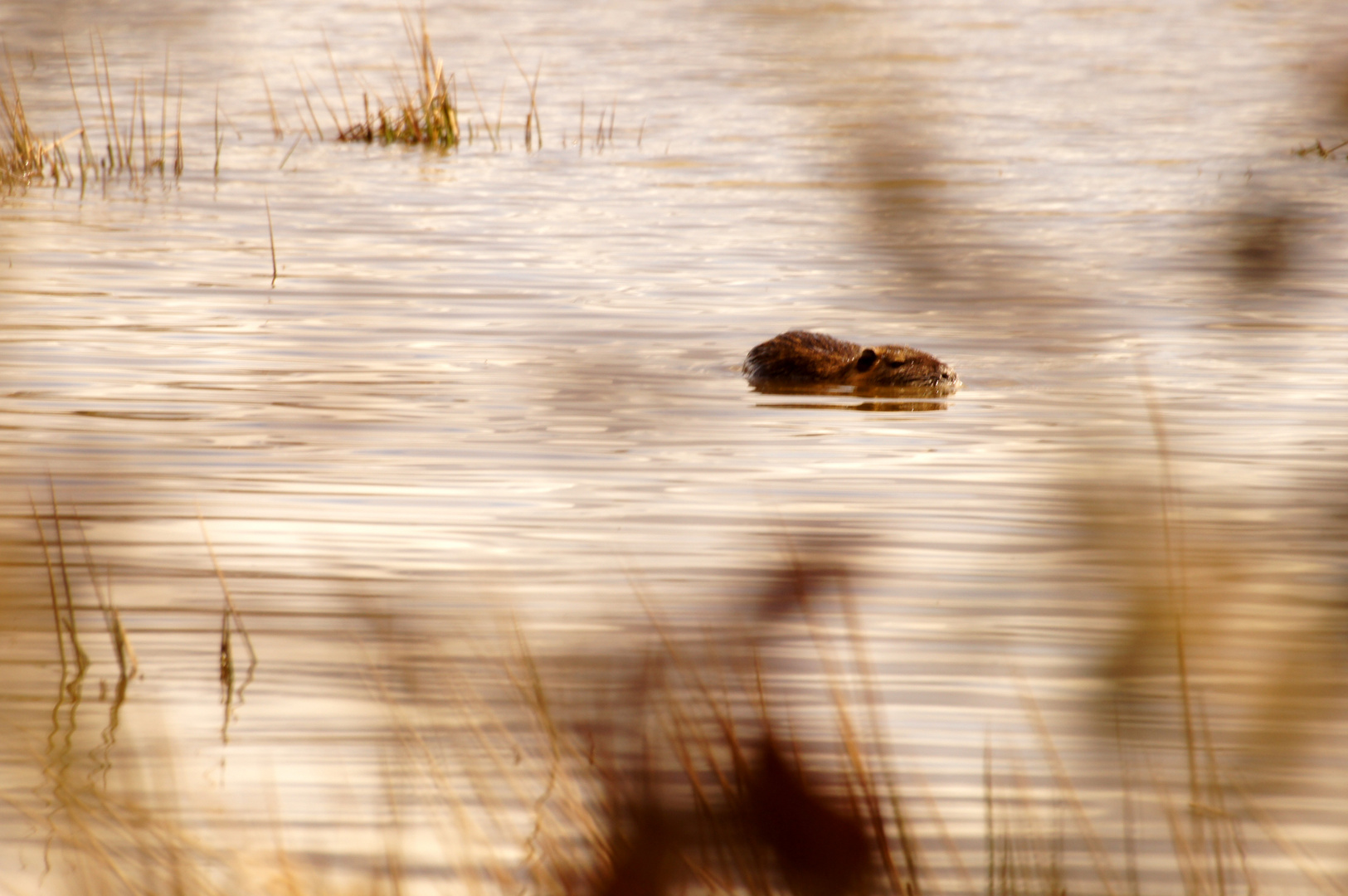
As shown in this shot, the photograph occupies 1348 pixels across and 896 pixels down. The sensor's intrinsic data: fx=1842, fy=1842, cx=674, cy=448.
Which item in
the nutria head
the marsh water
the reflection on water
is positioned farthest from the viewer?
the nutria head

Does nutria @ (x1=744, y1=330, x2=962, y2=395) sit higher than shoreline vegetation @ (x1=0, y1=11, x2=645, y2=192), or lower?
higher

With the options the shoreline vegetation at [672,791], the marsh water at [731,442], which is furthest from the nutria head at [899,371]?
the shoreline vegetation at [672,791]

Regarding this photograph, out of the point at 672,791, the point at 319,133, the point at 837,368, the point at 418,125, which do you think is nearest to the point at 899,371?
the point at 837,368

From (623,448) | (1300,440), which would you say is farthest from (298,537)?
(1300,440)

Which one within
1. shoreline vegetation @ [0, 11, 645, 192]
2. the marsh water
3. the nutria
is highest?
the marsh water

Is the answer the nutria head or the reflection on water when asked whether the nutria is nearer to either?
the nutria head

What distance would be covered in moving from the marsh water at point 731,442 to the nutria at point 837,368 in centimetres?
15

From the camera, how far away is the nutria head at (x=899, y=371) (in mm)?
7605

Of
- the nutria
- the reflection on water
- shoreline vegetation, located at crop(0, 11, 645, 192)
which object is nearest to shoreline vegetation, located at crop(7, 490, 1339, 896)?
the reflection on water

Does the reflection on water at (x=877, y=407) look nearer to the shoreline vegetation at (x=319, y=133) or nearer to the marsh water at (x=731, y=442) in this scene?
the marsh water at (x=731, y=442)

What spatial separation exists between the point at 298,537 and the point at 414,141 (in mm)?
11785

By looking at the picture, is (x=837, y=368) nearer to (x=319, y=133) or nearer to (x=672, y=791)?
(x=672, y=791)

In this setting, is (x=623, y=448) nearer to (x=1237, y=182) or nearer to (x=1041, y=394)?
(x=1041, y=394)

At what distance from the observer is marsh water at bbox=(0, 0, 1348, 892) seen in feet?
4.09
